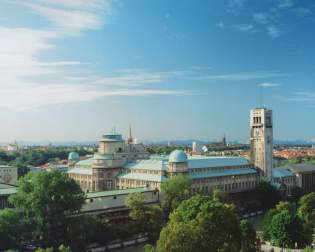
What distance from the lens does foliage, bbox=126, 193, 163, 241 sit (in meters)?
47.5

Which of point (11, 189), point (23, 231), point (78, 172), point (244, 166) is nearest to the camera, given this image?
point (23, 231)

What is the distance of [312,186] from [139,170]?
3970cm

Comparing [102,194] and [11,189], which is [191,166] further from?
[11,189]

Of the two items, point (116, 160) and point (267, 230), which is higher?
point (116, 160)

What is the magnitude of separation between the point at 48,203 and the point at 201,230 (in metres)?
16.6

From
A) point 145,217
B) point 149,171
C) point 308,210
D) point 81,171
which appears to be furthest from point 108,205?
point 81,171

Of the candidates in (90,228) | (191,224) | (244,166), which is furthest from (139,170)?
(191,224)

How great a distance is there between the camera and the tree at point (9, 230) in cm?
3984

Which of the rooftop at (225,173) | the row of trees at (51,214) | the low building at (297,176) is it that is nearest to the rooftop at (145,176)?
the rooftop at (225,173)

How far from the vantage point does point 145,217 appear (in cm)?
4984

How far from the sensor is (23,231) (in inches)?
1679

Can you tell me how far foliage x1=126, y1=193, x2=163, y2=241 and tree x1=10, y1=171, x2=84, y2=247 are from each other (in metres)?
6.68

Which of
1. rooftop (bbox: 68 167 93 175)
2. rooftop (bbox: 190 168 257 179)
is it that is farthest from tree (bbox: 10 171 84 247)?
rooftop (bbox: 68 167 93 175)

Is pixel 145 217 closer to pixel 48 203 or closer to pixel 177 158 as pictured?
pixel 48 203
